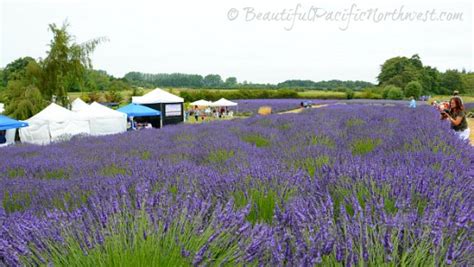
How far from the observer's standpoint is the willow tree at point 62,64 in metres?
18.8

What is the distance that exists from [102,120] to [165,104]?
23.5 feet

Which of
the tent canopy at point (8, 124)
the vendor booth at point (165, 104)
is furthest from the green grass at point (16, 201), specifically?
the vendor booth at point (165, 104)

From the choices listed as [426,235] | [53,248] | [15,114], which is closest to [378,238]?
[426,235]

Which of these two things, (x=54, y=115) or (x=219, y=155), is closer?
(x=219, y=155)

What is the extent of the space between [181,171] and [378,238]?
1978mm

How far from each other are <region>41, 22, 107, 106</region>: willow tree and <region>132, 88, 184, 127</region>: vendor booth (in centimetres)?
Answer: 520

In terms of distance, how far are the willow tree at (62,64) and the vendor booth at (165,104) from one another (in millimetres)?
5198

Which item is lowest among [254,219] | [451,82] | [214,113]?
[214,113]

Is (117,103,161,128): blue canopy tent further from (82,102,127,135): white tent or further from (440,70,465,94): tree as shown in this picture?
(440,70,465,94): tree

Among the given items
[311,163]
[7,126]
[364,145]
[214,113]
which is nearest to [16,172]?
[311,163]

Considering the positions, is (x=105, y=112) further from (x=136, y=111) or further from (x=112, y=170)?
(x=112, y=170)

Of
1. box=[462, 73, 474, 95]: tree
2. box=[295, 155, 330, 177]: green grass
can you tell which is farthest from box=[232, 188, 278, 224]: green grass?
box=[462, 73, 474, 95]: tree

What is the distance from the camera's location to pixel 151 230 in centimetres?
165

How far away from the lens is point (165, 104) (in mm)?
24453
